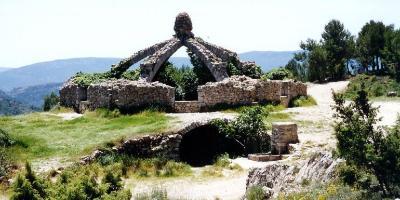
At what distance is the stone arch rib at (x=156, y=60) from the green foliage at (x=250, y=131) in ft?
32.7

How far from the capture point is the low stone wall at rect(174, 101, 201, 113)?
3109cm

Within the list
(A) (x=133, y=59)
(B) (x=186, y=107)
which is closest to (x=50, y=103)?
(A) (x=133, y=59)

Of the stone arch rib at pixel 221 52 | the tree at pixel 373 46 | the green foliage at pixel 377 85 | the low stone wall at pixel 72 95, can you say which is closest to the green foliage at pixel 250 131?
the stone arch rib at pixel 221 52

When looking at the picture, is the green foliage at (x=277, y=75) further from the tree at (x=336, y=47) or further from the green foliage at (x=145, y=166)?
the tree at (x=336, y=47)

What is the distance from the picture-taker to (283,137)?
901 inches

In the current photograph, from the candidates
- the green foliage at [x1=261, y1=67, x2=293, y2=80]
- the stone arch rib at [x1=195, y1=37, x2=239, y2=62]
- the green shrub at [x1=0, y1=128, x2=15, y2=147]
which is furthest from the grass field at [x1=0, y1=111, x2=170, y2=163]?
A: the green foliage at [x1=261, y1=67, x2=293, y2=80]

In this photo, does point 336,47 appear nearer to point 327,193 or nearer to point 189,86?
point 189,86

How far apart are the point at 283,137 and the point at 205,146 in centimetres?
593

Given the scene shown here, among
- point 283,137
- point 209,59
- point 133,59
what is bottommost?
point 283,137

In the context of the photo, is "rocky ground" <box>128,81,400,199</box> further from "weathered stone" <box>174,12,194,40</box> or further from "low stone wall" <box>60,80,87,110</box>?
"weathered stone" <box>174,12,194,40</box>

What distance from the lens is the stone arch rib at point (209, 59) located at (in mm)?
34062

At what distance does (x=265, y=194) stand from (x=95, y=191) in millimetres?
4701

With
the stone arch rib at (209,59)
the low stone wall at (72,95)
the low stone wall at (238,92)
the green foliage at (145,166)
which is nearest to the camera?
the green foliage at (145,166)

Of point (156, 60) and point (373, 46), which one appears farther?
point (373, 46)
